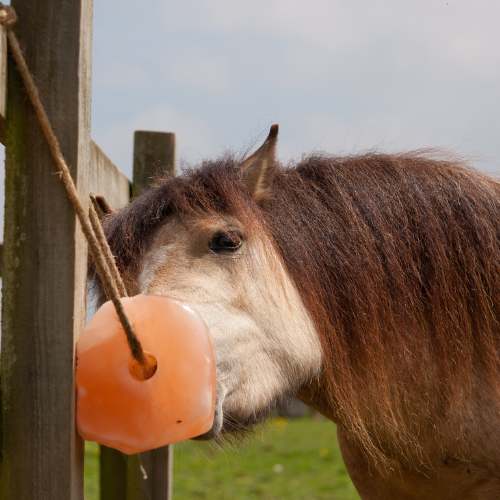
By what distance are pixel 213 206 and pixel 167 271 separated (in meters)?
0.24

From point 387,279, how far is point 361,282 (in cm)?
9

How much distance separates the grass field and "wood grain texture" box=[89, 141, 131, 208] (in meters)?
3.05

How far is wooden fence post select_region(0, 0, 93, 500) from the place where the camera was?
98cm

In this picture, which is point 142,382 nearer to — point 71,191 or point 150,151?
point 71,191

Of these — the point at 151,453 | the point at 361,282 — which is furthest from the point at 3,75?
the point at 151,453

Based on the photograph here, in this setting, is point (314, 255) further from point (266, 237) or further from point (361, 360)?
point (361, 360)

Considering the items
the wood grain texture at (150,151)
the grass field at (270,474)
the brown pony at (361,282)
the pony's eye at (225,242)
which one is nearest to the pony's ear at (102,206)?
the brown pony at (361,282)

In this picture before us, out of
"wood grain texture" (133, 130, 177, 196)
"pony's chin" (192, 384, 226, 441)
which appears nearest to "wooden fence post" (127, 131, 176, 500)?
"wood grain texture" (133, 130, 177, 196)

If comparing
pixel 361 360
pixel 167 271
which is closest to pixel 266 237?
pixel 167 271

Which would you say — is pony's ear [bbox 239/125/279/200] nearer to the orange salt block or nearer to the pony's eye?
the pony's eye

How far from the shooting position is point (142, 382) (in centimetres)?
100

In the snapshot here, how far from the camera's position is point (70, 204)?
1.01 metres

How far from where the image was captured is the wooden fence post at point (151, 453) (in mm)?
2586

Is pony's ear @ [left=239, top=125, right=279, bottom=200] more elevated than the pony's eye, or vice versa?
pony's ear @ [left=239, top=125, right=279, bottom=200]
